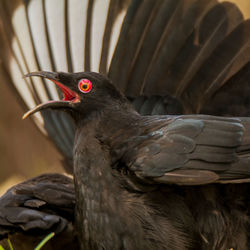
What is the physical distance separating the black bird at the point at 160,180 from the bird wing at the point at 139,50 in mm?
489

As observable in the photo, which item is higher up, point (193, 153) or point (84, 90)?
point (84, 90)

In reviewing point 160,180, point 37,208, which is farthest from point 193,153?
point 37,208

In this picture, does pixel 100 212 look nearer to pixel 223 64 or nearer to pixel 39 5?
pixel 223 64

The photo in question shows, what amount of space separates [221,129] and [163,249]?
43cm

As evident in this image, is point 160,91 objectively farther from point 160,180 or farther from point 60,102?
point 160,180

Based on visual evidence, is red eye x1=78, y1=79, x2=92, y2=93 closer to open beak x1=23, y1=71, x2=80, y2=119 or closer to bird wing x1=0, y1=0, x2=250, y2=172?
open beak x1=23, y1=71, x2=80, y2=119

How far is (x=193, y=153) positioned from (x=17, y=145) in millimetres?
2800

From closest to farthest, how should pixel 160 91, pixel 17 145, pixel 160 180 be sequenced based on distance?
pixel 160 180 < pixel 160 91 < pixel 17 145

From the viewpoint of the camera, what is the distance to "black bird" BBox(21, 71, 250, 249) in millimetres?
1541

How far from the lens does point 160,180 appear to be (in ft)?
4.95

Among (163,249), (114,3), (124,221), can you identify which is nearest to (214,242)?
(163,249)

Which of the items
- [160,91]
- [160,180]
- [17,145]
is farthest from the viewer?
[17,145]

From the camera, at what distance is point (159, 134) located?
1.61m

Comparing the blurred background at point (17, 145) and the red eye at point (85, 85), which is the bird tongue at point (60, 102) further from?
the blurred background at point (17, 145)
